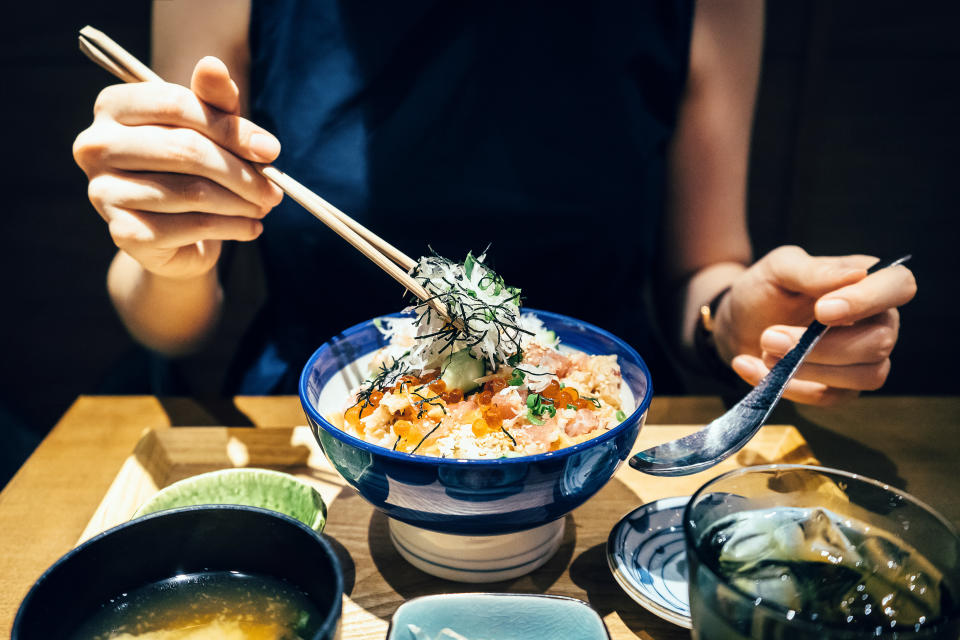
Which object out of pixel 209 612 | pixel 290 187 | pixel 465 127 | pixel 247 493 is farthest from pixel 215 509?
pixel 465 127

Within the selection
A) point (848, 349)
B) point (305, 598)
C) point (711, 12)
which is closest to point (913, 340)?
point (711, 12)

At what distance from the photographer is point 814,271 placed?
1380 millimetres

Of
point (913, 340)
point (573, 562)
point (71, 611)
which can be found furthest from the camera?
point (913, 340)

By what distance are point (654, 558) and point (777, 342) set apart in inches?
22.2

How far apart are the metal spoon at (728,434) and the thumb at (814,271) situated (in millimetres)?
41

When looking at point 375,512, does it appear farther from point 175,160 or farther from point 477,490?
point 175,160

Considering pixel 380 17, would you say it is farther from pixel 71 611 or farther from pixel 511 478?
pixel 71 611

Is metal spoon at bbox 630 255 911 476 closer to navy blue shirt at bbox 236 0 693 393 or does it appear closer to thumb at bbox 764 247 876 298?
thumb at bbox 764 247 876 298

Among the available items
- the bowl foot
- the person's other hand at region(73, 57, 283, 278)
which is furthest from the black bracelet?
the person's other hand at region(73, 57, 283, 278)

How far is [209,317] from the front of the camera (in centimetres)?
193

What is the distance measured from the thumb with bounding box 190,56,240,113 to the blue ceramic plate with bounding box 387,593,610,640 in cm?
91

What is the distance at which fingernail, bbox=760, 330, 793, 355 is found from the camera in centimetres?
140

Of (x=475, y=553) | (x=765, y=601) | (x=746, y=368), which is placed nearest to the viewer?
(x=765, y=601)

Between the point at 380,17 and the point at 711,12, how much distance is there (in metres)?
0.97
